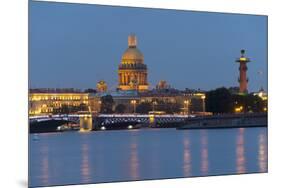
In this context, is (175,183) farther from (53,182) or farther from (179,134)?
(179,134)

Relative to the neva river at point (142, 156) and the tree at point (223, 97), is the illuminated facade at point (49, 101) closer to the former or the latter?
the neva river at point (142, 156)

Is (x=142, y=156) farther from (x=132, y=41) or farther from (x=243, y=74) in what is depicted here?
(x=243, y=74)

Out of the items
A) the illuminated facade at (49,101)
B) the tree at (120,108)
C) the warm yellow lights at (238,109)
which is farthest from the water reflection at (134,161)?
the warm yellow lights at (238,109)

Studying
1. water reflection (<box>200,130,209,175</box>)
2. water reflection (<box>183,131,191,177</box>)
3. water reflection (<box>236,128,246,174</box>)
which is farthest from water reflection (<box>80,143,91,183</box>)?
water reflection (<box>236,128,246,174</box>)

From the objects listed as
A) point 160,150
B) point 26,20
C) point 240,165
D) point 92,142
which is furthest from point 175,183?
point 92,142

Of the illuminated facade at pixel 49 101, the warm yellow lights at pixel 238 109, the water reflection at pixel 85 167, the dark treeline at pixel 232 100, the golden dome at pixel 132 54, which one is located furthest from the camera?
the warm yellow lights at pixel 238 109
